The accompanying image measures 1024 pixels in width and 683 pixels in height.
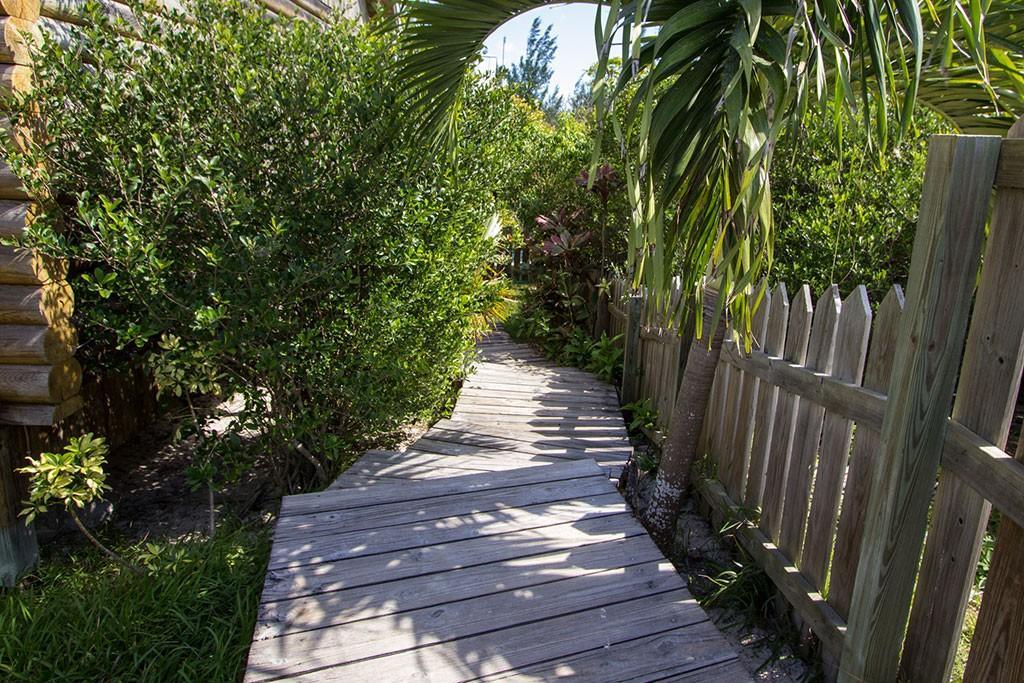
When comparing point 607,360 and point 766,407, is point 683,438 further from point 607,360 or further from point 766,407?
point 607,360

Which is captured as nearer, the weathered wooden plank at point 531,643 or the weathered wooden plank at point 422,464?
the weathered wooden plank at point 531,643

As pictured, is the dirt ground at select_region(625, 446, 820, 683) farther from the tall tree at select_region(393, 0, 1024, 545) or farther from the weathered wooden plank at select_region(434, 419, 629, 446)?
the tall tree at select_region(393, 0, 1024, 545)

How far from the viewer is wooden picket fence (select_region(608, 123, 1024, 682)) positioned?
146 centimetres

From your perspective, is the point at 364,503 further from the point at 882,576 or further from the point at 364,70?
the point at 364,70

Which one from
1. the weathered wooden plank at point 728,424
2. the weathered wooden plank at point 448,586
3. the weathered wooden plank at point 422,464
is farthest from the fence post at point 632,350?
the weathered wooden plank at point 448,586

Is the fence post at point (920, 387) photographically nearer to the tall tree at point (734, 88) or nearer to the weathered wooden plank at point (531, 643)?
the tall tree at point (734, 88)

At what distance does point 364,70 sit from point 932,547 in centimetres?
343

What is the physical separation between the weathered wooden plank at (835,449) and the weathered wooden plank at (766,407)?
1.43 feet

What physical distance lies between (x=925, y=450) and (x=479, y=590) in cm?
141

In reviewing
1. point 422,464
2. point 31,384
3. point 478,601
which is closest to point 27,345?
point 31,384

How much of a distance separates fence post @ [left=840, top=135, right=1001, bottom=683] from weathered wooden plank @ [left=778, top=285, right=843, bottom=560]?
0.62 metres

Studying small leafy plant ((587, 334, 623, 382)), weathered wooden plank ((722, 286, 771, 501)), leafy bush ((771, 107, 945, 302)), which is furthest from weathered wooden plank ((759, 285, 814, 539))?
small leafy plant ((587, 334, 623, 382))

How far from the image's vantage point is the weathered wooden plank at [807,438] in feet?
7.85

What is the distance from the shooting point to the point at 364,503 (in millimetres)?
2740
